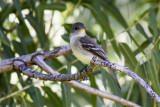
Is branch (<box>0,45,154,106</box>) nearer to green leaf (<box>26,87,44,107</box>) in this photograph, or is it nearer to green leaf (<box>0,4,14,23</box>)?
green leaf (<box>26,87,44,107</box>)

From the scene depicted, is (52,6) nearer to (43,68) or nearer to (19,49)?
(19,49)

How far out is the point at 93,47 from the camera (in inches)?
112

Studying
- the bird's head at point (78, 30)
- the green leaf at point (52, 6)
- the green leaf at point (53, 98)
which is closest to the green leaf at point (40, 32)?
the green leaf at point (52, 6)

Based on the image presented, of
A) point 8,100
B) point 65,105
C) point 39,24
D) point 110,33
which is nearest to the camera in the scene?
point 65,105

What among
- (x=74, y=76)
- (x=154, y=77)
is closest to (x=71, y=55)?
(x=154, y=77)

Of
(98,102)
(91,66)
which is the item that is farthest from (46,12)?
(91,66)

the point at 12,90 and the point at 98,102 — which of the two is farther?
the point at 12,90

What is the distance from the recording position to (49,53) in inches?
101

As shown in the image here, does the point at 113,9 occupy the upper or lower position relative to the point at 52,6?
upper

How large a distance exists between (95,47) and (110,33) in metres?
0.45

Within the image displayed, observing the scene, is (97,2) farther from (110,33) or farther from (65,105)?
(65,105)

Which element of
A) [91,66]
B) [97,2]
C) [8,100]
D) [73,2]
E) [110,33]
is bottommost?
[91,66]

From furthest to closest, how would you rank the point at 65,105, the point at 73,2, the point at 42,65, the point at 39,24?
the point at 73,2 → the point at 39,24 → the point at 65,105 → the point at 42,65

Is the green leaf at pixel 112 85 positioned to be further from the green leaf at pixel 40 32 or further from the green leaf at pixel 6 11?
the green leaf at pixel 6 11
